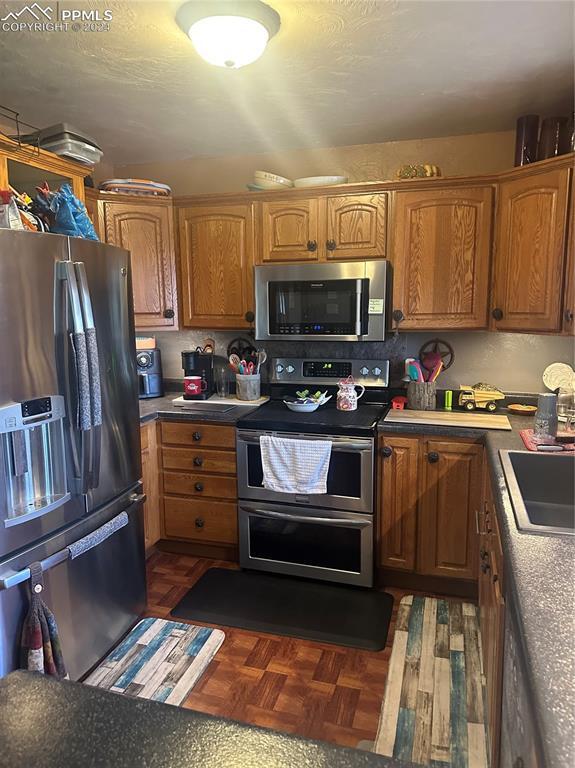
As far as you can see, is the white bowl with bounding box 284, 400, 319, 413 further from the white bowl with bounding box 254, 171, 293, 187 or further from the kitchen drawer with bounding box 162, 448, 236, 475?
the white bowl with bounding box 254, 171, 293, 187

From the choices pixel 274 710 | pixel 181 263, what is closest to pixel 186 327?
pixel 181 263

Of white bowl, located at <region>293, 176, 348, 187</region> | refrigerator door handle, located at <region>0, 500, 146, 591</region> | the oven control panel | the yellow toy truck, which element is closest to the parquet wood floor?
refrigerator door handle, located at <region>0, 500, 146, 591</region>

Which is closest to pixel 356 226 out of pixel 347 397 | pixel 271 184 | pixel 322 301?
pixel 322 301

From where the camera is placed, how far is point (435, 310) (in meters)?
2.66

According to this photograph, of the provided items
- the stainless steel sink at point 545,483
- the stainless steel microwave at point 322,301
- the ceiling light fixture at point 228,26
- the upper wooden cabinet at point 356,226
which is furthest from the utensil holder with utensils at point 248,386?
the ceiling light fixture at point 228,26

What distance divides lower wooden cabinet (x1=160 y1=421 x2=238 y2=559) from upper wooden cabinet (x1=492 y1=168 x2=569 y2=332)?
156cm

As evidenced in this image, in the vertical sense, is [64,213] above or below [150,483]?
above

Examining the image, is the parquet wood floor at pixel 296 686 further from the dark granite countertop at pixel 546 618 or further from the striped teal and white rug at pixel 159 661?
the dark granite countertop at pixel 546 618

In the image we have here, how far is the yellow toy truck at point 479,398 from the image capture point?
106 inches

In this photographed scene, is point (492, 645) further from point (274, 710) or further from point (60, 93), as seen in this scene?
point (60, 93)

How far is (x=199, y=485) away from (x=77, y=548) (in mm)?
994

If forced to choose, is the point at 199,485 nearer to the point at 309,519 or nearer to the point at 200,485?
the point at 200,485

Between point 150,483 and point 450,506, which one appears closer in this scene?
point 450,506

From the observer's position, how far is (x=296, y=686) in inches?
77.9
